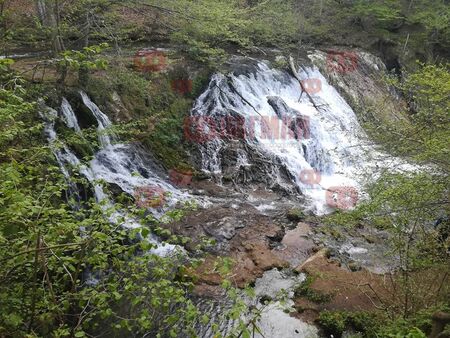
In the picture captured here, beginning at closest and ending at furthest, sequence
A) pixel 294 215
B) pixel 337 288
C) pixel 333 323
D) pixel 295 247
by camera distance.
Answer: pixel 333 323
pixel 337 288
pixel 295 247
pixel 294 215

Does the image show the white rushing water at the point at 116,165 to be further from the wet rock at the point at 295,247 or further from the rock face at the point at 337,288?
the rock face at the point at 337,288

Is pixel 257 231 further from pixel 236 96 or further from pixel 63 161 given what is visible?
pixel 236 96

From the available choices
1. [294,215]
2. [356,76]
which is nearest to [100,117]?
[294,215]

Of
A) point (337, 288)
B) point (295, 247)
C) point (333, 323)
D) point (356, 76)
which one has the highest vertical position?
point (356, 76)

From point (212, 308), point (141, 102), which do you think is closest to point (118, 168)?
point (141, 102)

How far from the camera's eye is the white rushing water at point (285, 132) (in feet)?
39.3

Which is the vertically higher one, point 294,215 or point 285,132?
point 285,132

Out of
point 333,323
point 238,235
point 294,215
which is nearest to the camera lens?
point 333,323

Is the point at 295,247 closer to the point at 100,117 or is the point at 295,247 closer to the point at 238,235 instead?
the point at 238,235

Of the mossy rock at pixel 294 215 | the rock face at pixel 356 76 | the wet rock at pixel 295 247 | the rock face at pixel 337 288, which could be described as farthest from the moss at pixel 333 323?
the rock face at pixel 356 76

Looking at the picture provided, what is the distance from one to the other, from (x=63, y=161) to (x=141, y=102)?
3.93m

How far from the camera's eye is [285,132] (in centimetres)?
1359

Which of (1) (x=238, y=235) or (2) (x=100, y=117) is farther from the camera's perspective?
(2) (x=100, y=117)

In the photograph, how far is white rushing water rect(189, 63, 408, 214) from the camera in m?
12.0
